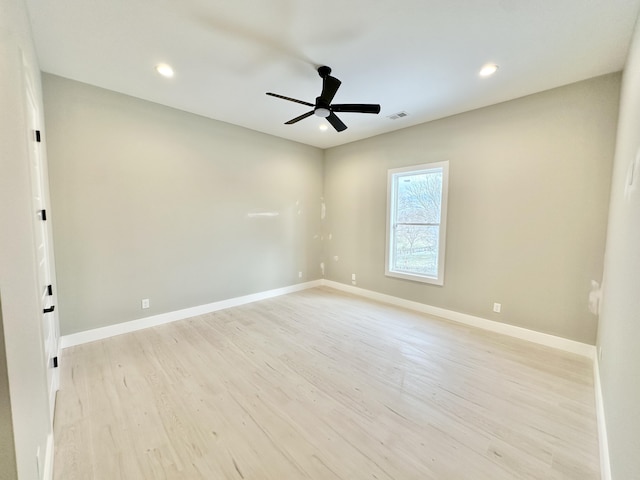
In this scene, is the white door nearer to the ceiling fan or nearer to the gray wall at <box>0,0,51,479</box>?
the gray wall at <box>0,0,51,479</box>

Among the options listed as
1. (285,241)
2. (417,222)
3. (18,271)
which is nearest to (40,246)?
(18,271)

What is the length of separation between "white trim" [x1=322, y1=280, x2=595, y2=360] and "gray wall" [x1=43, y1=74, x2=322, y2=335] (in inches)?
77.3

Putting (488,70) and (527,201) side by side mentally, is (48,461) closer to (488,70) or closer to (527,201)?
(488,70)

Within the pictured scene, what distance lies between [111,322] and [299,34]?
3.65 m

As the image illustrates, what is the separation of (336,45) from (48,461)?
339 cm

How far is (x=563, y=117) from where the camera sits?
2.83 m

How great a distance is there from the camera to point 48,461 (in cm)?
146

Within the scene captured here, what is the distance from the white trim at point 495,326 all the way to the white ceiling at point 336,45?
2.74m

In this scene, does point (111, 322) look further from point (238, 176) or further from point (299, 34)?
point (299, 34)

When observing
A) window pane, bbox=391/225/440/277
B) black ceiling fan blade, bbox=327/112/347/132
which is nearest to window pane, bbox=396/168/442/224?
window pane, bbox=391/225/440/277

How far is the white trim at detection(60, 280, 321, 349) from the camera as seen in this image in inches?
116

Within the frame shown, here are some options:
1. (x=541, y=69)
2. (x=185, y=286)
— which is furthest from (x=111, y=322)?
(x=541, y=69)

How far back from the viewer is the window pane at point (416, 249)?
399 cm

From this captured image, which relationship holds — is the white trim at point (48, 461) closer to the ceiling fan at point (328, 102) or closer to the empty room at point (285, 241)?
the empty room at point (285, 241)
